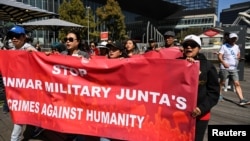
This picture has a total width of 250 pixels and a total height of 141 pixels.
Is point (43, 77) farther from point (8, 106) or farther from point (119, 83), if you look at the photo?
point (119, 83)

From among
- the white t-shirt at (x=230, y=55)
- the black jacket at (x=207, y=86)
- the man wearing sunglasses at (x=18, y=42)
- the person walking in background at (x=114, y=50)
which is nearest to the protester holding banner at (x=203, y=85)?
the black jacket at (x=207, y=86)

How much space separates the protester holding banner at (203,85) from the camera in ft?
11.8

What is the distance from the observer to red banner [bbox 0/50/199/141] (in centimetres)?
377

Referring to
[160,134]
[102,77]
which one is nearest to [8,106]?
[102,77]

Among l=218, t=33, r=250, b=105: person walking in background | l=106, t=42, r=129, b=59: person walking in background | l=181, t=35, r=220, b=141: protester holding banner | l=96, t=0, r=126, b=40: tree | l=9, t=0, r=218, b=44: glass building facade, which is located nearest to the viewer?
l=181, t=35, r=220, b=141: protester holding banner

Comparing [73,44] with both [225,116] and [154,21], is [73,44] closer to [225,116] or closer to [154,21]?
[225,116]

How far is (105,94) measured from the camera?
13.9ft

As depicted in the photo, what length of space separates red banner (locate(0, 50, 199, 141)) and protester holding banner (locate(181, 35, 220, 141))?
0.27 ft

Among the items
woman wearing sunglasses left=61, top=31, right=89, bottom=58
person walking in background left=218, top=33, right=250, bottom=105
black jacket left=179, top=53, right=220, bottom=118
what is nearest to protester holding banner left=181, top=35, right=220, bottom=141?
black jacket left=179, top=53, right=220, bottom=118

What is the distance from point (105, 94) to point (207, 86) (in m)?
1.30

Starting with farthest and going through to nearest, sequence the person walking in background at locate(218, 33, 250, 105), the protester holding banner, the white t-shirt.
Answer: the white t-shirt → the person walking in background at locate(218, 33, 250, 105) → the protester holding banner

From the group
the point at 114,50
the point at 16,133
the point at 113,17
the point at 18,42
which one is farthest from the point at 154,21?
the point at 16,133

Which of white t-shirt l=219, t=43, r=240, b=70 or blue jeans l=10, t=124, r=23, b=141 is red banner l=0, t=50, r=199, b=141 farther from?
white t-shirt l=219, t=43, r=240, b=70

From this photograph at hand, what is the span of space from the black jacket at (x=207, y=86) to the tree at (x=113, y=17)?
48322 millimetres
